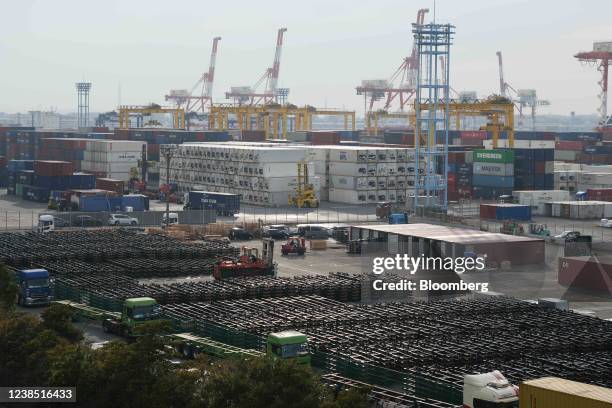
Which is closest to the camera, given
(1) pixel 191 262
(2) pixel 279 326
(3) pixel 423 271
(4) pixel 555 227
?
(2) pixel 279 326

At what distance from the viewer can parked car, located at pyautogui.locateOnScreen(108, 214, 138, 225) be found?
48625mm

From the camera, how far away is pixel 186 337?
74.1ft

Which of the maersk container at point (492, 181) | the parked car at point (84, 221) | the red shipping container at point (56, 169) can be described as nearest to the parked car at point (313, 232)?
the parked car at point (84, 221)

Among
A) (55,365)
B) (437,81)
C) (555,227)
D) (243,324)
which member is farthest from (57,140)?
(55,365)

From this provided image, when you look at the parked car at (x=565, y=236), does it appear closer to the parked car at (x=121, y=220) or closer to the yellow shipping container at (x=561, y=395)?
the parked car at (x=121, y=220)

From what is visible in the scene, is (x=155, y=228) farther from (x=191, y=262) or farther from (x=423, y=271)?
(x=423, y=271)

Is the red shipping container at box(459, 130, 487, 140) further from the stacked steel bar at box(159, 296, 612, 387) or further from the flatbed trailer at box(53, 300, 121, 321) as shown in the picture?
the flatbed trailer at box(53, 300, 121, 321)

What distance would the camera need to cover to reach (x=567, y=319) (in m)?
24.8

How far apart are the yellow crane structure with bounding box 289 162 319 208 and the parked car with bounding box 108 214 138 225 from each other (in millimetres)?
12382

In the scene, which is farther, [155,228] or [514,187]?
[514,187]

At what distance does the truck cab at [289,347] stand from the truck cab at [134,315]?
4.70m

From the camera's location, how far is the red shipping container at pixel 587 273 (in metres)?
30.8

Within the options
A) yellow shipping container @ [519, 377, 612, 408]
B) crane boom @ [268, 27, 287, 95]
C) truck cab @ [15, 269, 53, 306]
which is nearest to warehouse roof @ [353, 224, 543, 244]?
truck cab @ [15, 269, 53, 306]

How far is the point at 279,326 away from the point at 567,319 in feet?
21.6
